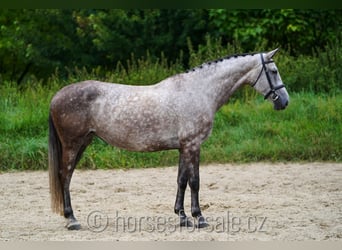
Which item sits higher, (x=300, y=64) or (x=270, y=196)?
(x=300, y=64)

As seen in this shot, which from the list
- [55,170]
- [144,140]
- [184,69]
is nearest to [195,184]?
[144,140]

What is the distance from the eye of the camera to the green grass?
827 centimetres

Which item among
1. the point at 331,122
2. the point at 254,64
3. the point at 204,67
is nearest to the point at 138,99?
the point at 204,67

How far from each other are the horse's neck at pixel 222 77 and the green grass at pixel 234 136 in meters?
2.87

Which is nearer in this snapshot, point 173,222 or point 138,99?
point 138,99

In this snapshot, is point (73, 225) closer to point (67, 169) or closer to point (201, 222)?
point (67, 169)

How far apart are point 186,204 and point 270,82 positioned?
1793 millimetres

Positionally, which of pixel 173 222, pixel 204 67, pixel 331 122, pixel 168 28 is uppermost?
pixel 168 28

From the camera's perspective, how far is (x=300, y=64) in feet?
30.9

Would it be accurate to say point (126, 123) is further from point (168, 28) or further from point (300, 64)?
point (168, 28)

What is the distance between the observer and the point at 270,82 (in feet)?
18.2

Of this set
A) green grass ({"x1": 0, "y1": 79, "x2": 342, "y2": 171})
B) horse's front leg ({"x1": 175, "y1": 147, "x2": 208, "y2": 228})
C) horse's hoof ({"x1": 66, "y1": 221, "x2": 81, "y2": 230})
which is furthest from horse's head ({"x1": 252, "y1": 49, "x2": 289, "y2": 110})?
green grass ({"x1": 0, "y1": 79, "x2": 342, "y2": 171})

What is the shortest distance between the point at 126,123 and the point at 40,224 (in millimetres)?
1217

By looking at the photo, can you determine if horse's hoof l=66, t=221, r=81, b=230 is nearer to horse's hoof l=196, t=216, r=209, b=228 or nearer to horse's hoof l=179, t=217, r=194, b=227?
horse's hoof l=179, t=217, r=194, b=227
